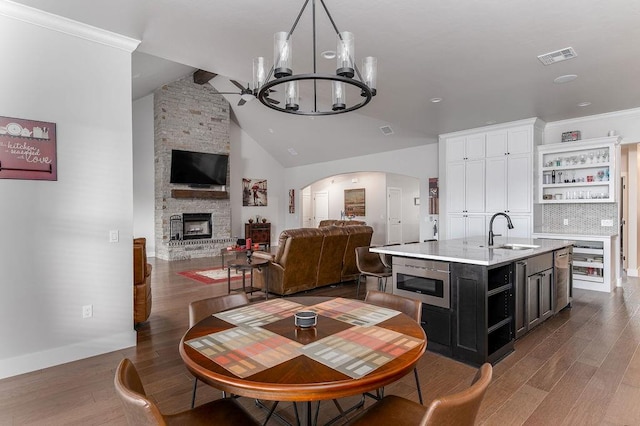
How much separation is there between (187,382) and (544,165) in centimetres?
634

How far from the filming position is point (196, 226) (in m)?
9.50

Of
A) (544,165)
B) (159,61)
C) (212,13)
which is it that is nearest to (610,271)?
(544,165)

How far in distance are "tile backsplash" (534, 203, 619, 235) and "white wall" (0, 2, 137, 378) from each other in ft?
20.5

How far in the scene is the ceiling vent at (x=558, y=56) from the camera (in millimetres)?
3377

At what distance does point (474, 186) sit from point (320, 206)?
819 cm

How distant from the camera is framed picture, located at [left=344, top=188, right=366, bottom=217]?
1299 centimetres

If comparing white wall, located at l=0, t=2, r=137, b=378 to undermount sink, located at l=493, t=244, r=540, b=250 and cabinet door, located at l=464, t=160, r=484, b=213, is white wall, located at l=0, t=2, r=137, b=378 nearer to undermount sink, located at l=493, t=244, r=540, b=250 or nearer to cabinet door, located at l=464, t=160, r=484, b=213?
undermount sink, located at l=493, t=244, r=540, b=250

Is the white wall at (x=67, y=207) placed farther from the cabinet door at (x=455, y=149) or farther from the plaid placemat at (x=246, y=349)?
the cabinet door at (x=455, y=149)

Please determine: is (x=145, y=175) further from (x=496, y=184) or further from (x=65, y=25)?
(x=496, y=184)

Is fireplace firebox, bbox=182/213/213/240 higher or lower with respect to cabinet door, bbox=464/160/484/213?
lower

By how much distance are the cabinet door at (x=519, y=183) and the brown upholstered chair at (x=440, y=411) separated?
217 inches

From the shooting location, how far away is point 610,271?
535 centimetres

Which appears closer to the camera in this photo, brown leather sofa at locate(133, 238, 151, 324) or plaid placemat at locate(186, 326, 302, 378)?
plaid placemat at locate(186, 326, 302, 378)

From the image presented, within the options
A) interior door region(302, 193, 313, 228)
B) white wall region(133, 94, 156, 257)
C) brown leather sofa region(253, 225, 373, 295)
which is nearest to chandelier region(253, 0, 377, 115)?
brown leather sofa region(253, 225, 373, 295)
